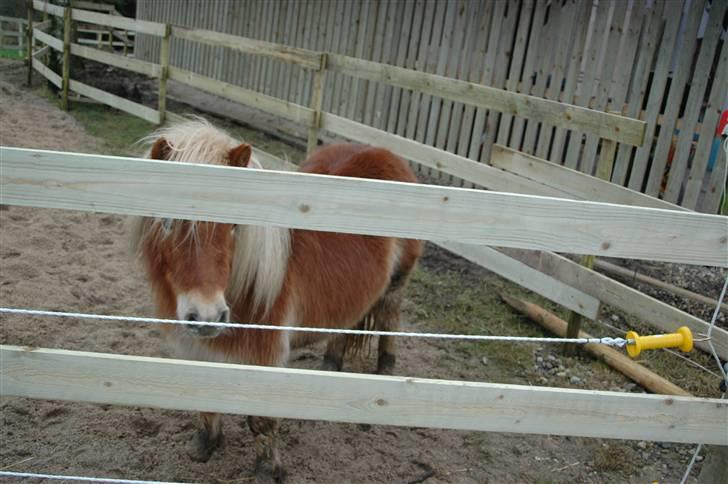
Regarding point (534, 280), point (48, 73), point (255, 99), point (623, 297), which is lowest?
point (534, 280)

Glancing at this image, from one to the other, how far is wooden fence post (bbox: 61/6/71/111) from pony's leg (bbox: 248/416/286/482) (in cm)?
865

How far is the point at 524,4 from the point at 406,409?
6.14m

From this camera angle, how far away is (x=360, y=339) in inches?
159

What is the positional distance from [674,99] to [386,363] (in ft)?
12.8

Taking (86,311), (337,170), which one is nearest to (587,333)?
(337,170)

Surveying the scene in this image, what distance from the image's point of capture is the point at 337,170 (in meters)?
3.68

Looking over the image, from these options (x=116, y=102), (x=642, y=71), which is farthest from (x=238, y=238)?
(x=116, y=102)

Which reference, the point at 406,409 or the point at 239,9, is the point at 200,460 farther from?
the point at 239,9

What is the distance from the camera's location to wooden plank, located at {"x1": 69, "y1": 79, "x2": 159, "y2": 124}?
918cm

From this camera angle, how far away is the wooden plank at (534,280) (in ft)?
14.0

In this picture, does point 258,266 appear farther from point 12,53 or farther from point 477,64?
point 12,53

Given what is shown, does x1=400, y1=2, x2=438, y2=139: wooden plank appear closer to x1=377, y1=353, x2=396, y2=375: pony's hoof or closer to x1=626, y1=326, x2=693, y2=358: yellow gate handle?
x1=377, y1=353, x2=396, y2=375: pony's hoof

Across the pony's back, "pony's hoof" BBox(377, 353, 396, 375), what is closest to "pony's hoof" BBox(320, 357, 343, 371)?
"pony's hoof" BBox(377, 353, 396, 375)

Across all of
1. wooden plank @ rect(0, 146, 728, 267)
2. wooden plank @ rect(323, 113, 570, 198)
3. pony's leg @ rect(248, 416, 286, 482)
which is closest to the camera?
wooden plank @ rect(0, 146, 728, 267)
